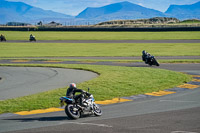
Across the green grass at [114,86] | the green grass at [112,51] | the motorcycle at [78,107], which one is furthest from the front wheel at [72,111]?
the green grass at [112,51]

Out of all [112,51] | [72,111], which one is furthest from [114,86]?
[112,51]

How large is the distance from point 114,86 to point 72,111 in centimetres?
970

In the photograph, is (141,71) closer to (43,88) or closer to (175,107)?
(43,88)

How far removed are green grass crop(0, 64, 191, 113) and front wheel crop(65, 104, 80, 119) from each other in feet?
11.7

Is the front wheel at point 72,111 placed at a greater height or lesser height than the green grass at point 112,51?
greater

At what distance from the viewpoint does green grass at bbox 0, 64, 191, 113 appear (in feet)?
63.0

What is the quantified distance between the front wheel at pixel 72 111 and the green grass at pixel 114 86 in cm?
356

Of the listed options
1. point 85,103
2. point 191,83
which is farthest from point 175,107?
point 191,83

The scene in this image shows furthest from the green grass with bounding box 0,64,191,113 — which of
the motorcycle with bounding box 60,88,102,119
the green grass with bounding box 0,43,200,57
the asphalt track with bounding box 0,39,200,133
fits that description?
the green grass with bounding box 0,43,200,57

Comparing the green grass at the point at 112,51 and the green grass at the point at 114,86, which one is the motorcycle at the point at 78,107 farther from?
the green grass at the point at 112,51

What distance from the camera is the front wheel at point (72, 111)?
15.3 m

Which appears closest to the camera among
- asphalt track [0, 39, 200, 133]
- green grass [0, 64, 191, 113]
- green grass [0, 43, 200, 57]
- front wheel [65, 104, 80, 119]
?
asphalt track [0, 39, 200, 133]

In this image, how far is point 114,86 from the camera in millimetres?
24953

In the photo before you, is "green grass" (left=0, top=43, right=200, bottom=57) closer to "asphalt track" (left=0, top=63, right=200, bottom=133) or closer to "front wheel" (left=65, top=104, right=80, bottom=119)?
"asphalt track" (left=0, top=63, right=200, bottom=133)
